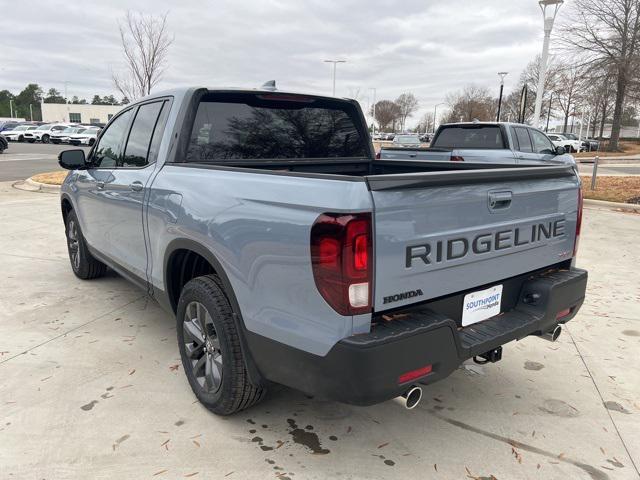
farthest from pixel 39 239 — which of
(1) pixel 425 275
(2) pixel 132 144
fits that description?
(1) pixel 425 275

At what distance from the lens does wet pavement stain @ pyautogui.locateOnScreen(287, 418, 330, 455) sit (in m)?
2.63

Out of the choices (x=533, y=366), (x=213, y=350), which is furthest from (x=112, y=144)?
(x=533, y=366)

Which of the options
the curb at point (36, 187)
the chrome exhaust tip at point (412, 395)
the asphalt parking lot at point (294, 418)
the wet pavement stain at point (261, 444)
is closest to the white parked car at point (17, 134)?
the curb at point (36, 187)

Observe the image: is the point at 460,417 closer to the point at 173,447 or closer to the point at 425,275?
the point at 425,275

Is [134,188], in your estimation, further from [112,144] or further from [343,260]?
[343,260]

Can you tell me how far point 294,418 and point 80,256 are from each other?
3429mm

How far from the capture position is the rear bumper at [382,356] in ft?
6.64

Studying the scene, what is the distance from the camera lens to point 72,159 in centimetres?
449

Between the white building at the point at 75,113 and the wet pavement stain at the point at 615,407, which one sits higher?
the white building at the point at 75,113

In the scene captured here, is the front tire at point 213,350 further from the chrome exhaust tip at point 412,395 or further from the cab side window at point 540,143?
the cab side window at point 540,143

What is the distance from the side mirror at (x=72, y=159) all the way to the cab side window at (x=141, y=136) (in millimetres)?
735

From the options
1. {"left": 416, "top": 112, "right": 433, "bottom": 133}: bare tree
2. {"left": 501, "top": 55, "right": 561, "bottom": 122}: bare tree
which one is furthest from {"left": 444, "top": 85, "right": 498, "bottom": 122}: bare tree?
{"left": 416, "top": 112, "right": 433, "bottom": 133}: bare tree

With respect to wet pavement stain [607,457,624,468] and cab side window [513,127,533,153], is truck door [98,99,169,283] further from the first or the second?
cab side window [513,127,533,153]

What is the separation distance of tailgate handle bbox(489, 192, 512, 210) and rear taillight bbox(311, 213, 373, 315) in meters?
0.79
